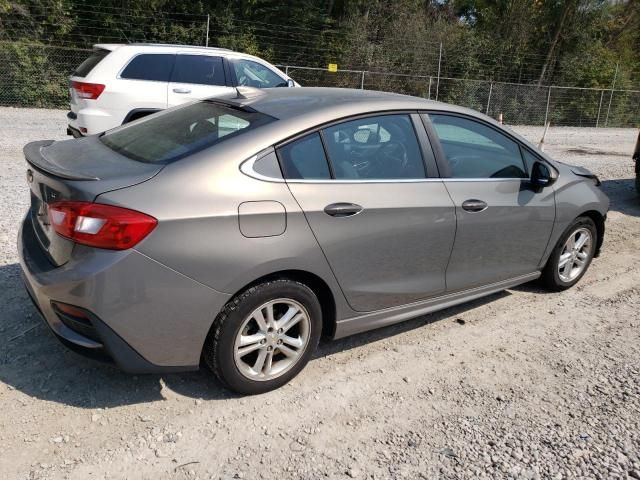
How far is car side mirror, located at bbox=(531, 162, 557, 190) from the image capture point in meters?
4.32

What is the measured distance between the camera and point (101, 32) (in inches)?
791

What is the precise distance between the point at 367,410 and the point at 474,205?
5.21ft

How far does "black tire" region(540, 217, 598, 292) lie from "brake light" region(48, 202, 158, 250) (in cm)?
340

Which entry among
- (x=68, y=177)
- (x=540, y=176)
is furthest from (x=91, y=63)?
(x=540, y=176)

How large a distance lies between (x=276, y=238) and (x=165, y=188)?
616 mm

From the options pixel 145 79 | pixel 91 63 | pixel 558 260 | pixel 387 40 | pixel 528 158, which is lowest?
pixel 558 260

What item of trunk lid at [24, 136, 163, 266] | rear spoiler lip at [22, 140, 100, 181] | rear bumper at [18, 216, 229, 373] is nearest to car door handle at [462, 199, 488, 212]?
rear bumper at [18, 216, 229, 373]

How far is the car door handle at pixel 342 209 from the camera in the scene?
3.26 meters

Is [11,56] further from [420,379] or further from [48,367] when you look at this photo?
[420,379]

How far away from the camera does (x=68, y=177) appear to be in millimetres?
2904

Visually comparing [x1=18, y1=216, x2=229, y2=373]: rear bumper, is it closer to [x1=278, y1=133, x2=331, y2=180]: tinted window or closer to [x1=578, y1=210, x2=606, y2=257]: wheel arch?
[x1=278, y1=133, x2=331, y2=180]: tinted window

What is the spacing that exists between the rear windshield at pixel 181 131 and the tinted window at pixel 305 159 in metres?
0.23

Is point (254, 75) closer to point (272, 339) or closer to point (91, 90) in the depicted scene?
point (91, 90)

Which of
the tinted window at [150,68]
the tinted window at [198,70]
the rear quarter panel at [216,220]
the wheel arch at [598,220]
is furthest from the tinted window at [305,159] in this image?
the tinted window at [198,70]
